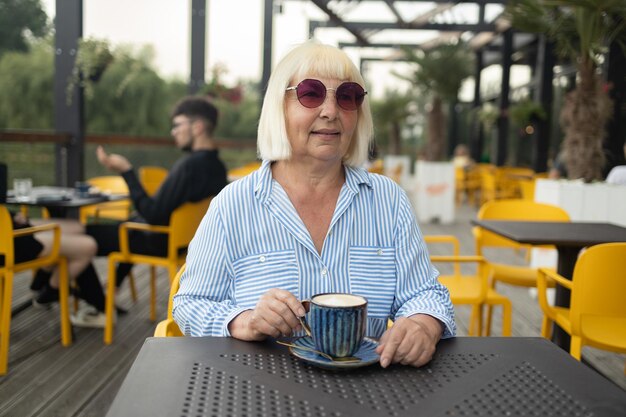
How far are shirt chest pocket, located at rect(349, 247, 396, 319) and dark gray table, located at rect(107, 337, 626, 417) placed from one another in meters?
0.30

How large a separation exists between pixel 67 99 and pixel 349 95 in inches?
176

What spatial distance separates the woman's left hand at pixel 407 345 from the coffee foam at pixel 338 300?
3.8 inches

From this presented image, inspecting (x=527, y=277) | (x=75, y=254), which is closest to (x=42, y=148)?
(x=75, y=254)

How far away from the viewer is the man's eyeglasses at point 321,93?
52.6 inches

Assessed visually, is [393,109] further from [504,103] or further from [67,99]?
[67,99]

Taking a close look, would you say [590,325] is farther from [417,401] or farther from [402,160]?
[402,160]

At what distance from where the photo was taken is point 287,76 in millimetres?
1403

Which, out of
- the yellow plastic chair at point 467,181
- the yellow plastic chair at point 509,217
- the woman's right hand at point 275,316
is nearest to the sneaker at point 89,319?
the yellow plastic chair at point 509,217

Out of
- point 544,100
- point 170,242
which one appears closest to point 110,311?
point 170,242

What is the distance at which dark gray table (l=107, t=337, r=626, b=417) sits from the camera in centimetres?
82

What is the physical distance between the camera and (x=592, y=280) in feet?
6.68

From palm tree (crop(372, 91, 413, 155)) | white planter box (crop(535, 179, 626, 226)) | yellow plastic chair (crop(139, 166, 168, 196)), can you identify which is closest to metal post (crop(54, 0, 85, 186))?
yellow plastic chair (crop(139, 166, 168, 196))

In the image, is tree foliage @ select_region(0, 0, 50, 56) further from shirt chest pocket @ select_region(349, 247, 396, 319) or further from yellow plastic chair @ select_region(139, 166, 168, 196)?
shirt chest pocket @ select_region(349, 247, 396, 319)

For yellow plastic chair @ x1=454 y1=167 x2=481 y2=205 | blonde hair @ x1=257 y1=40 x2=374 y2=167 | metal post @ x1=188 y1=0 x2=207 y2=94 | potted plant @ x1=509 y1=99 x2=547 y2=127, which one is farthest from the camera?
yellow plastic chair @ x1=454 y1=167 x2=481 y2=205
